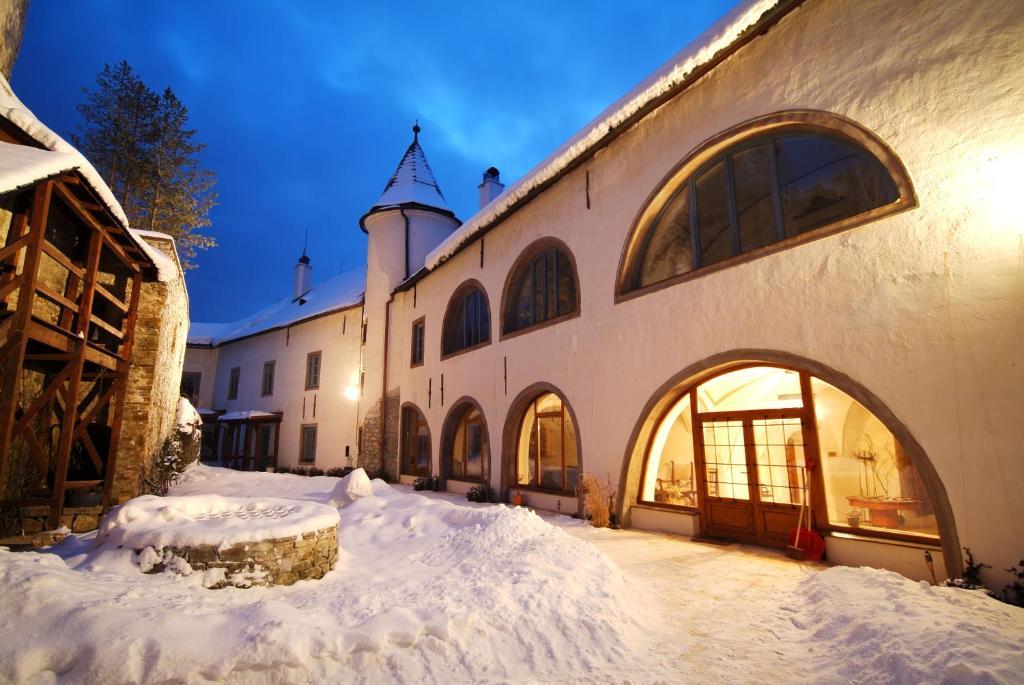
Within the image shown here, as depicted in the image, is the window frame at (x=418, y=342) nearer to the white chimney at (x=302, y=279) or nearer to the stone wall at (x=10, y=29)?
the stone wall at (x=10, y=29)

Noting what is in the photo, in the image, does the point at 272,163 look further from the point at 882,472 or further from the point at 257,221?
the point at 882,472

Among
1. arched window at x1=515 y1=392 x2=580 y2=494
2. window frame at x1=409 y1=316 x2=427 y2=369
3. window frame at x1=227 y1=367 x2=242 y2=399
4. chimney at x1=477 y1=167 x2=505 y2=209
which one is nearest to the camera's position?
arched window at x1=515 y1=392 x2=580 y2=494

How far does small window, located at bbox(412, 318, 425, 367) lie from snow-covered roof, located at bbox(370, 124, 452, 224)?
4.65 m

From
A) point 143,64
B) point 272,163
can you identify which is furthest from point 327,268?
point 143,64

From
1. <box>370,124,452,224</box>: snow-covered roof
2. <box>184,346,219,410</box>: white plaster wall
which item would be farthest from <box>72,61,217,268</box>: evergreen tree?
<box>184,346,219,410</box>: white plaster wall

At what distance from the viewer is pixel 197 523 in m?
4.43

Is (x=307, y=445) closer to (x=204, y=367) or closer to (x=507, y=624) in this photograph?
(x=204, y=367)

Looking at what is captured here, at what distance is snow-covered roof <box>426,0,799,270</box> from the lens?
577 centimetres

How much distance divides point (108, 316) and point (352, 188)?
17718cm

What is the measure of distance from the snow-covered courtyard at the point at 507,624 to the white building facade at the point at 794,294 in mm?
1166

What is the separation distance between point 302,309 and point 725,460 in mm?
19497

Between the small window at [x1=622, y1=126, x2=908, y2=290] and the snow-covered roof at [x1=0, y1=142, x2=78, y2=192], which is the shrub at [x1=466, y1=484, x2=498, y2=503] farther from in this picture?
the snow-covered roof at [x1=0, y1=142, x2=78, y2=192]

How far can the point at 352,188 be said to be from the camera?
170625 mm

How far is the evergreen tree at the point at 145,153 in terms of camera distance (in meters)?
16.9
